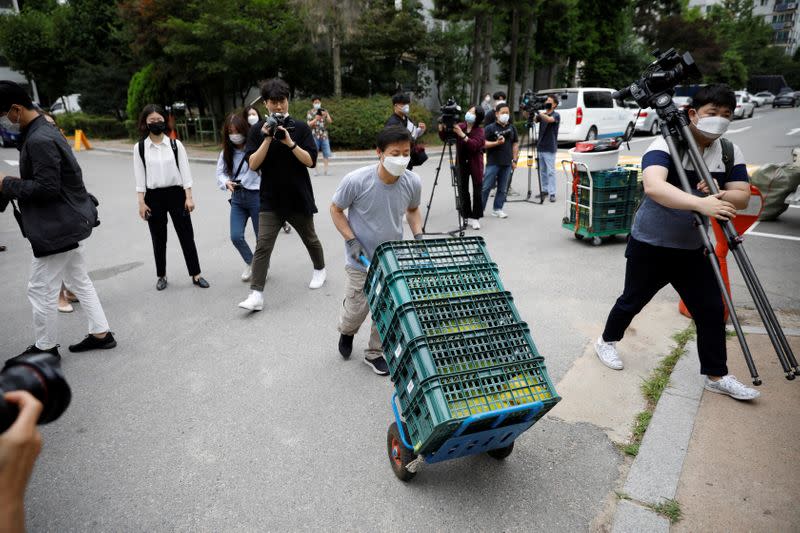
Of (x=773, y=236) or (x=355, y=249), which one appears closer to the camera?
(x=355, y=249)

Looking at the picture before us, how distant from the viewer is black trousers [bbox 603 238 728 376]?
3086mm

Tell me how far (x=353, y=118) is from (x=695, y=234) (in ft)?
50.7

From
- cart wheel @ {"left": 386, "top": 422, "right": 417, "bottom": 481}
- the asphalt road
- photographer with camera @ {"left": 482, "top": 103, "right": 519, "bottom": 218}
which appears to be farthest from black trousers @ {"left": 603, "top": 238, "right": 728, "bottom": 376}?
photographer with camera @ {"left": 482, "top": 103, "right": 519, "bottom": 218}

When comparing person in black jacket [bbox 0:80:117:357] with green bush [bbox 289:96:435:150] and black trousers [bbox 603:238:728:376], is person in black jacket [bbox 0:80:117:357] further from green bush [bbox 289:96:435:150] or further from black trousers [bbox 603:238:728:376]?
green bush [bbox 289:96:435:150]

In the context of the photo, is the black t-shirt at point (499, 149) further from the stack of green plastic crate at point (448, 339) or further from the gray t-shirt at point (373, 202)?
the stack of green plastic crate at point (448, 339)

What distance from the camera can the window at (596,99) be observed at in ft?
54.9

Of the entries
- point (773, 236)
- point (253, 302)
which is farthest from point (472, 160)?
point (773, 236)

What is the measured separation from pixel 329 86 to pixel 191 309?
18.3 m

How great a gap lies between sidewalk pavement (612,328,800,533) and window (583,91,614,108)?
15.1 m

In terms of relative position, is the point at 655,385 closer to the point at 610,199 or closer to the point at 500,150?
the point at 610,199

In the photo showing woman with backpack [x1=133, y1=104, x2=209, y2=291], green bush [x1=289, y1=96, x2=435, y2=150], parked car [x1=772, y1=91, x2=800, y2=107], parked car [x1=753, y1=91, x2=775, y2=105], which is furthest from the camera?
parked car [x1=753, y1=91, x2=775, y2=105]

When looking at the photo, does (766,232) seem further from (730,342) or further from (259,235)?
(259,235)

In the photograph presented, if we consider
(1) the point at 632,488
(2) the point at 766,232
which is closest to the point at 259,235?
(1) the point at 632,488

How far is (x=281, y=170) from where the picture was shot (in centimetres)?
462
